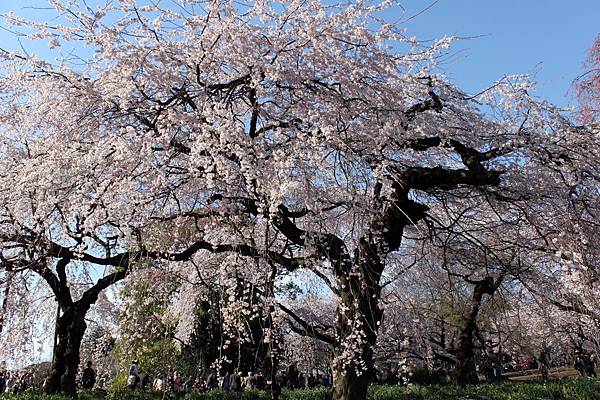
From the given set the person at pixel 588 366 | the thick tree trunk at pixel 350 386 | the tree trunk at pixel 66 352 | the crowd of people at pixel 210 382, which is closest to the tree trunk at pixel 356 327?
the thick tree trunk at pixel 350 386

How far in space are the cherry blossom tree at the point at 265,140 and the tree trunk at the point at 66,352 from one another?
1.40 metres

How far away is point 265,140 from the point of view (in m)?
5.11

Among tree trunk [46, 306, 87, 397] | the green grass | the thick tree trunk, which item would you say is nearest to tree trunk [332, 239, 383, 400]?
the thick tree trunk

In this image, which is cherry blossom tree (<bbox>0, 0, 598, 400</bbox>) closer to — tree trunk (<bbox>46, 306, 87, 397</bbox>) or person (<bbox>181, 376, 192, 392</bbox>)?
tree trunk (<bbox>46, 306, 87, 397</bbox>)

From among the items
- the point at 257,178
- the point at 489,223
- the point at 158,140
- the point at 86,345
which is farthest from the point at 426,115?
the point at 86,345

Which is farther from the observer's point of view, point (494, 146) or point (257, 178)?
point (494, 146)

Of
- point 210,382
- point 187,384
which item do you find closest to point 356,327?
point 210,382

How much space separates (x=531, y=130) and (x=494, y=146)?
0.44 metres

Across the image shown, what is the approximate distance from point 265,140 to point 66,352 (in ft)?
16.0

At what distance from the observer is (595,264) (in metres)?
5.58

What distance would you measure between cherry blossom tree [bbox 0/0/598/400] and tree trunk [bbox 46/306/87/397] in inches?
55.2

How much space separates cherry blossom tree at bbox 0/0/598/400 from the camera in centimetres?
432

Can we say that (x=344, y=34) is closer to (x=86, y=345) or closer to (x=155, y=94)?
(x=155, y=94)

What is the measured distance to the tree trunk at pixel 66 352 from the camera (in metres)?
7.47
